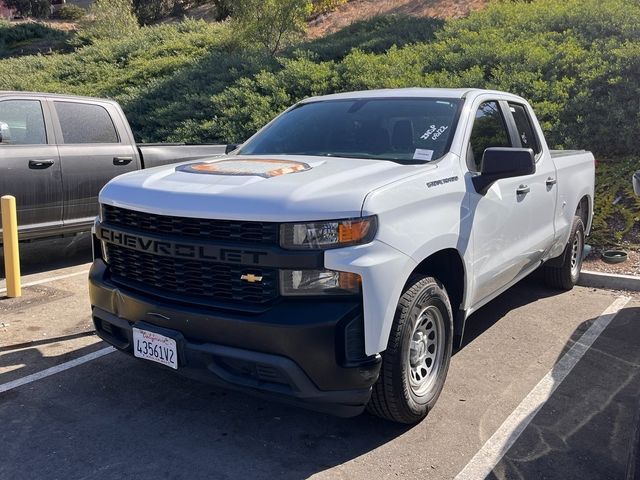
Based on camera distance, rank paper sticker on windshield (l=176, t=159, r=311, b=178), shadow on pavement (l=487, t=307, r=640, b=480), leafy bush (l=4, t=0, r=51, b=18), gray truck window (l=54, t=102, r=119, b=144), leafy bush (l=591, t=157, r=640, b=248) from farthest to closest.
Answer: leafy bush (l=4, t=0, r=51, b=18), leafy bush (l=591, t=157, r=640, b=248), gray truck window (l=54, t=102, r=119, b=144), paper sticker on windshield (l=176, t=159, r=311, b=178), shadow on pavement (l=487, t=307, r=640, b=480)

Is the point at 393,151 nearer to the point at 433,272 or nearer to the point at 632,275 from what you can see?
the point at 433,272

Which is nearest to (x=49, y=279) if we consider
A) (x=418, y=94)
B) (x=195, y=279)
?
(x=195, y=279)

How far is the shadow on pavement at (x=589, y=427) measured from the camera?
3.30 meters

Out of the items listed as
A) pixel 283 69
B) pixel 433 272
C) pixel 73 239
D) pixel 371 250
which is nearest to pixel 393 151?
pixel 433 272

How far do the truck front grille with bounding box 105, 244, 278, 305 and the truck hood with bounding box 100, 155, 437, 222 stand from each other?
0.86ft

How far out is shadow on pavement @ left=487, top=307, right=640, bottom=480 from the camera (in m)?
3.30

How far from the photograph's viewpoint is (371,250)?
314 cm

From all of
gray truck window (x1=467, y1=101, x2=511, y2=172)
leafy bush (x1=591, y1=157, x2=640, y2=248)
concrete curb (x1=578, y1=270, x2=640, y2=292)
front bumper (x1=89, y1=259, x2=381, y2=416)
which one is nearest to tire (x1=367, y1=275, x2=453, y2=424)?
front bumper (x1=89, y1=259, x2=381, y2=416)

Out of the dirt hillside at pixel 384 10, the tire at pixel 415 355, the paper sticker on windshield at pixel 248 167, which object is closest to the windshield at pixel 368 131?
the paper sticker on windshield at pixel 248 167

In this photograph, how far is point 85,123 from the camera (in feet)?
24.4

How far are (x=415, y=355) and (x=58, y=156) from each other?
4.98 metres

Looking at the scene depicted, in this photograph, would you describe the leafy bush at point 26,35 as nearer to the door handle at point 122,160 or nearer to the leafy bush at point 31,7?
the leafy bush at point 31,7

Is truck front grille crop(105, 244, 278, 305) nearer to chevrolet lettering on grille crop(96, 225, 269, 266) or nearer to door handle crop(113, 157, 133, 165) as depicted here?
chevrolet lettering on grille crop(96, 225, 269, 266)

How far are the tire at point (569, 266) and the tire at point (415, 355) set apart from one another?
287cm
